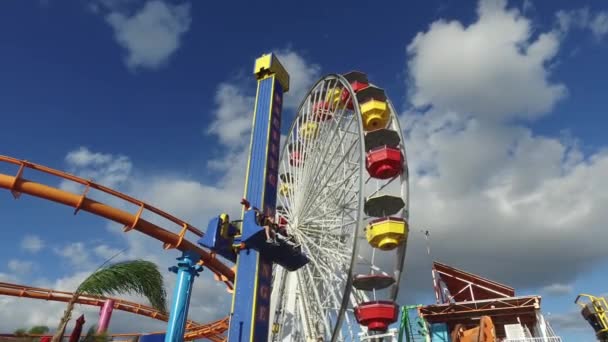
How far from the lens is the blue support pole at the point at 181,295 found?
12148 mm

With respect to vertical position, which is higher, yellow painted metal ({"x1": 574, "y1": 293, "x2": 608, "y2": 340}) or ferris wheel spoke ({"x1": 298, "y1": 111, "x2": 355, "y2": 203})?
ferris wheel spoke ({"x1": 298, "y1": 111, "x2": 355, "y2": 203})

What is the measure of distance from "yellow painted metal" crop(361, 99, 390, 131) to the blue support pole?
34.7 feet

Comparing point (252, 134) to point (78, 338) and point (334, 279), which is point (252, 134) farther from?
point (78, 338)

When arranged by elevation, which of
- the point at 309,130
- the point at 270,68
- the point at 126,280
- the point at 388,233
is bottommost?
the point at 126,280

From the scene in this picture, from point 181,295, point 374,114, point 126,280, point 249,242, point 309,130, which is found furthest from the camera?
point 309,130

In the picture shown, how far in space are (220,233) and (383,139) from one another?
8.75 meters

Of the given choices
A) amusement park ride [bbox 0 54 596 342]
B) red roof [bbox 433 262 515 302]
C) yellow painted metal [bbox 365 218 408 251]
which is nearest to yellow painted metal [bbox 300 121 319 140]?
amusement park ride [bbox 0 54 596 342]

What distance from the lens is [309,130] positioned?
893 inches

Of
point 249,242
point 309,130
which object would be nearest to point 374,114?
point 309,130

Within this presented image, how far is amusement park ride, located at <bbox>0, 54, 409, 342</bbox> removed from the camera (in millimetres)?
15141

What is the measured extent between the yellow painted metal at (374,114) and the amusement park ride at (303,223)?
0.15ft

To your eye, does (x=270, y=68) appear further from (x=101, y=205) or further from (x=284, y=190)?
(x=101, y=205)

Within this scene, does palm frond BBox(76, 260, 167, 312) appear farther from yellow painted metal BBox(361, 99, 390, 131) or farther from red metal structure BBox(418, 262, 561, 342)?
yellow painted metal BBox(361, 99, 390, 131)

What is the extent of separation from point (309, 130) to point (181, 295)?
12.1 m
